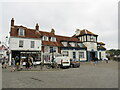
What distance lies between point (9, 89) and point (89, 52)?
35388mm

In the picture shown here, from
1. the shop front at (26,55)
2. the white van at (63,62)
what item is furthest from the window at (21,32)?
the white van at (63,62)

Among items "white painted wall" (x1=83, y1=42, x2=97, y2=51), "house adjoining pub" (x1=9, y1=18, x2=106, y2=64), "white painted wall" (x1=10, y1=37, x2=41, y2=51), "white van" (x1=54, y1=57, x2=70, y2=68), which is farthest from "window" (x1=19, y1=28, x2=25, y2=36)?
"white painted wall" (x1=83, y1=42, x2=97, y2=51)

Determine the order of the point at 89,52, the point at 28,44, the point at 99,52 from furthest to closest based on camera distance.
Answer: the point at 99,52, the point at 89,52, the point at 28,44

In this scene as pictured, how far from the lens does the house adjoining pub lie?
2717cm

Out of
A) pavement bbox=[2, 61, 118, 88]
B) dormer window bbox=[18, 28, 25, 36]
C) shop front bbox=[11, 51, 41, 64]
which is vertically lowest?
pavement bbox=[2, 61, 118, 88]

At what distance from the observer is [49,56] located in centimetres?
3138

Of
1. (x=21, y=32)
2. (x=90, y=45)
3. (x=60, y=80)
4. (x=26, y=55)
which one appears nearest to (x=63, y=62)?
(x=60, y=80)

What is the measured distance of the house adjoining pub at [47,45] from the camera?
1070 inches

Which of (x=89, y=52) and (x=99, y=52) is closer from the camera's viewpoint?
(x=89, y=52)

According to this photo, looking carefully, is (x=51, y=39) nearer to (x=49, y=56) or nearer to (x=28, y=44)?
(x=49, y=56)

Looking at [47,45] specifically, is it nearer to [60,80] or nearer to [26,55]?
[26,55]

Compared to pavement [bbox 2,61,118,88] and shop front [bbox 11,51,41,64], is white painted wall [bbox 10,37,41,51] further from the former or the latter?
pavement [bbox 2,61,118,88]

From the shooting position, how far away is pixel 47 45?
31.1 metres

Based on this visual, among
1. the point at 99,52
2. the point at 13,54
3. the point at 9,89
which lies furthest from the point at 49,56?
the point at 9,89
